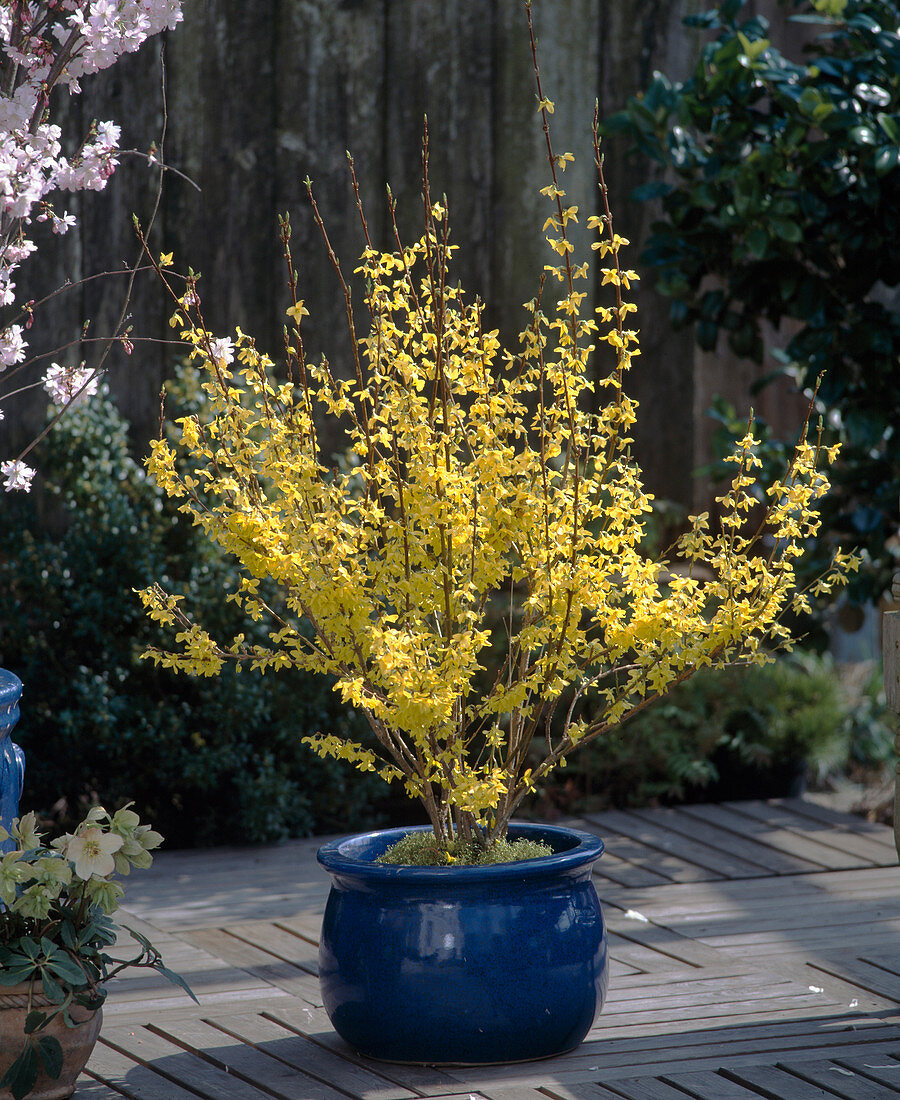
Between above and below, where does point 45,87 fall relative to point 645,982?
above

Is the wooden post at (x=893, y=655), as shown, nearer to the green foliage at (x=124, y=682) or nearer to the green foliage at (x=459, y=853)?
the green foliage at (x=459, y=853)

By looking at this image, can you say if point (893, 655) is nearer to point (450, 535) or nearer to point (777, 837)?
point (450, 535)

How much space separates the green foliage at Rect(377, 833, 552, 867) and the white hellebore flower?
0.53m

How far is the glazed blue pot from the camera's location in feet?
8.66

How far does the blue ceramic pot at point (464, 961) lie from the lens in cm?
253

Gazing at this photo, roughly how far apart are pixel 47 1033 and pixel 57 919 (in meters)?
0.18

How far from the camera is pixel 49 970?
2.38 meters

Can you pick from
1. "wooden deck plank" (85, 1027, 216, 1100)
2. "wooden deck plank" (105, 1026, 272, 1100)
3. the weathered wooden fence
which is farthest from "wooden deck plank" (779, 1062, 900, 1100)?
the weathered wooden fence

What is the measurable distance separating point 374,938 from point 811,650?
257 cm

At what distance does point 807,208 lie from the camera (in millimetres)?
3967

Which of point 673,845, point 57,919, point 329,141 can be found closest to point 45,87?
point 57,919

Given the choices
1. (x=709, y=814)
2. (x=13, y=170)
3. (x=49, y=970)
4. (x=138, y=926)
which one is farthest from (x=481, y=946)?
(x=709, y=814)

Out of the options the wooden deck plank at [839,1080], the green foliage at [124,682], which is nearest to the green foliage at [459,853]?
the wooden deck plank at [839,1080]

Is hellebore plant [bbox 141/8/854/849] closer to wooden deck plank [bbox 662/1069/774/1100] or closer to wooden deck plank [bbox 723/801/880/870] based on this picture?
wooden deck plank [bbox 662/1069/774/1100]
